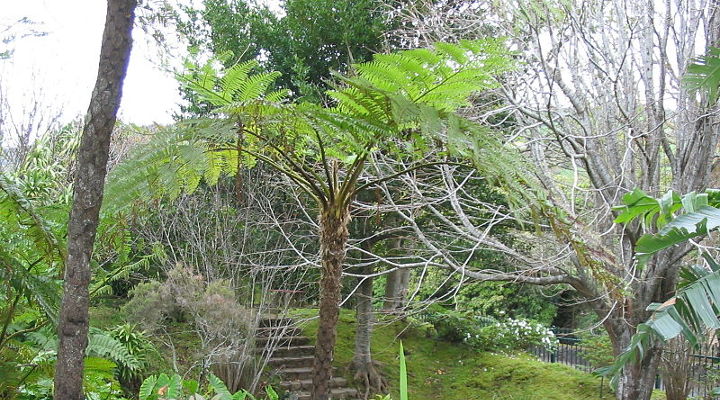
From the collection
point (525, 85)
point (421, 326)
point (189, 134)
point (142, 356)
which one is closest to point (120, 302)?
point (142, 356)

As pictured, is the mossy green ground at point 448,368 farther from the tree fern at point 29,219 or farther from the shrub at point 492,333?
the tree fern at point 29,219

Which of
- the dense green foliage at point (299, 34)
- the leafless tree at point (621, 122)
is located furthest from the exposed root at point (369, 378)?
the dense green foliage at point (299, 34)

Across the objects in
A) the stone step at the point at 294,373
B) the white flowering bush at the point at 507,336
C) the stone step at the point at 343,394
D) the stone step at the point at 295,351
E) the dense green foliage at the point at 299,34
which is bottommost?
the stone step at the point at 343,394

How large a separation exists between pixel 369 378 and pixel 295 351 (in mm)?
1321

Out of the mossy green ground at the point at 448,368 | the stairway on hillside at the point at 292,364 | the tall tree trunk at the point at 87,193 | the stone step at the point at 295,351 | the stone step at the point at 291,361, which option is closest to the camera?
the tall tree trunk at the point at 87,193

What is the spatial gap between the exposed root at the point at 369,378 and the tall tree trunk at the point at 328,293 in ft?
22.7

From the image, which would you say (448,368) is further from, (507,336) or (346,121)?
(346,121)

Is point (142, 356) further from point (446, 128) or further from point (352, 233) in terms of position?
point (446, 128)

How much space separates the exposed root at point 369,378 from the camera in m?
9.50

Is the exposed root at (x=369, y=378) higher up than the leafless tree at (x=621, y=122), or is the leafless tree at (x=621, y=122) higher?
the leafless tree at (x=621, y=122)

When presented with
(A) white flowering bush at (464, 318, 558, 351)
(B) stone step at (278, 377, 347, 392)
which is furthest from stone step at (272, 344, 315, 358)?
(A) white flowering bush at (464, 318, 558, 351)

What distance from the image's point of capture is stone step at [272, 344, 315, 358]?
9797mm

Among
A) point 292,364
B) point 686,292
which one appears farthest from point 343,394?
point 686,292

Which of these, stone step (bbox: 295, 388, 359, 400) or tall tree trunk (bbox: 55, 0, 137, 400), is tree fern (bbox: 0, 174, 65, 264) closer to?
tall tree trunk (bbox: 55, 0, 137, 400)
